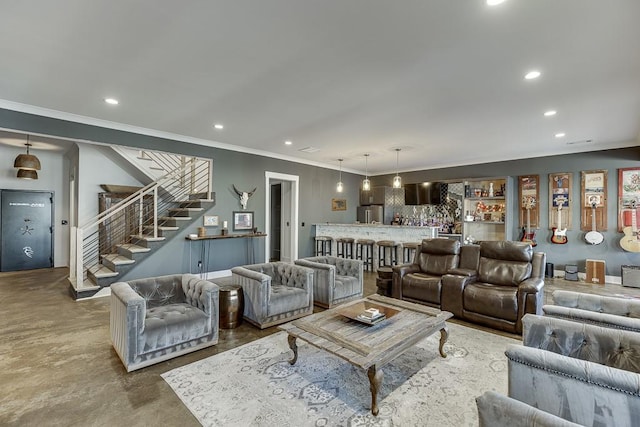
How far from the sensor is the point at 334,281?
446cm

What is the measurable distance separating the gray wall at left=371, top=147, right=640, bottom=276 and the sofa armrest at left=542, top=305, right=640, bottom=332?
17.9ft

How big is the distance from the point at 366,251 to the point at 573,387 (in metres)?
6.24

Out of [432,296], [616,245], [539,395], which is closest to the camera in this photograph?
[539,395]

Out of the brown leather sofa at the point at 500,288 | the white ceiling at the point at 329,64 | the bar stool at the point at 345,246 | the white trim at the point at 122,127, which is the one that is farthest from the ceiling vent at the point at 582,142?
the white trim at the point at 122,127

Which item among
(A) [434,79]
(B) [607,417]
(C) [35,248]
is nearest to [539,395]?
(B) [607,417]

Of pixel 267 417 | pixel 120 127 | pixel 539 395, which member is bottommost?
pixel 267 417

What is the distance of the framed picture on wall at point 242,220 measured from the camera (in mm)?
6664

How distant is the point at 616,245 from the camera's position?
20.1 feet

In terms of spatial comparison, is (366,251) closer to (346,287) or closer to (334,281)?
(346,287)

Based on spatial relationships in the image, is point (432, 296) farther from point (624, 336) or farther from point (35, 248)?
point (35, 248)

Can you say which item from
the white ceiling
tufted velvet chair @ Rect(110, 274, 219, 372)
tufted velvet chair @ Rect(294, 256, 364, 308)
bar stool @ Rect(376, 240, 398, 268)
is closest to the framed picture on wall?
the white ceiling

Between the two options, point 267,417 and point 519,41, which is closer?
point 267,417

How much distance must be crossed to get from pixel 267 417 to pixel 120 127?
513 cm

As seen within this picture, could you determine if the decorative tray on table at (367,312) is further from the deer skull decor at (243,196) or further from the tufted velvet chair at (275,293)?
the deer skull decor at (243,196)
